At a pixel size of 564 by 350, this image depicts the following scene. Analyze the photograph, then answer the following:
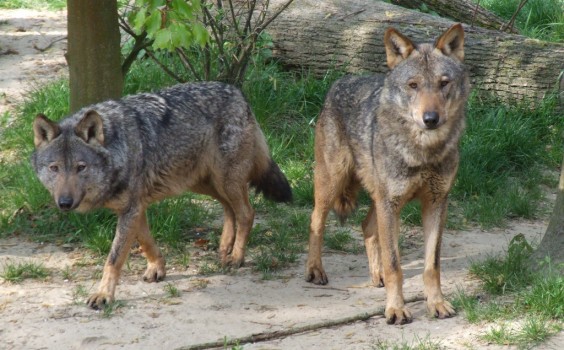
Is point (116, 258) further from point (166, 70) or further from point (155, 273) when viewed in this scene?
point (166, 70)

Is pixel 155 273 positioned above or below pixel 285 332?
below

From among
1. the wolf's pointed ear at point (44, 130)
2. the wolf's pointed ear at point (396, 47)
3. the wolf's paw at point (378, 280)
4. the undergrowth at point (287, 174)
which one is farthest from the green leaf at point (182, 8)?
the wolf's paw at point (378, 280)

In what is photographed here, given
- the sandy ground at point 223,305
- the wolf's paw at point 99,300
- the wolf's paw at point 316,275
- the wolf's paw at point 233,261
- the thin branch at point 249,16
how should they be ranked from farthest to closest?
the thin branch at point 249,16 < the wolf's paw at point 233,261 < the wolf's paw at point 316,275 < the wolf's paw at point 99,300 < the sandy ground at point 223,305

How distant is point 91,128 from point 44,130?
336 mm

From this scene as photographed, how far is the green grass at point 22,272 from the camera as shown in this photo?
256 inches

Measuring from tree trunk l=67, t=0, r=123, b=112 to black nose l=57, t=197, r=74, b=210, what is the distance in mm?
1826

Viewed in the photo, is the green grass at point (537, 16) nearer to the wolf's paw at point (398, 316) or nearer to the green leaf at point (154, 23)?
A: the wolf's paw at point (398, 316)

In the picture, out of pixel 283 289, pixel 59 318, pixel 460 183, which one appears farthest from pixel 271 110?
pixel 59 318

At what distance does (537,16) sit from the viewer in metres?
11.5

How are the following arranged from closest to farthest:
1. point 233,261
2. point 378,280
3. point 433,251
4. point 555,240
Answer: point 433,251 → point 555,240 → point 378,280 → point 233,261

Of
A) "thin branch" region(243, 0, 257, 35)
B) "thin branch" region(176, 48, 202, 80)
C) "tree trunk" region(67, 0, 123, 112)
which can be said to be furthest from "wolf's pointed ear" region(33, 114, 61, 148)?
"thin branch" region(243, 0, 257, 35)

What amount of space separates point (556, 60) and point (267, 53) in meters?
3.13

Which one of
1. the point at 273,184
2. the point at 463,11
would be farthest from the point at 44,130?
the point at 463,11

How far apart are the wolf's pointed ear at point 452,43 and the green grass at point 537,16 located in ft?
18.2
